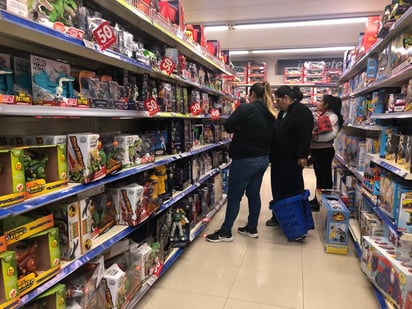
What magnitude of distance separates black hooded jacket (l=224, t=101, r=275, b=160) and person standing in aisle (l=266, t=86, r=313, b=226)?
404 millimetres

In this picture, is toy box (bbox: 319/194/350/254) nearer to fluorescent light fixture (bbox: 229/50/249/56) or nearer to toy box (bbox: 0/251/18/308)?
toy box (bbox: 0/251/18/308)

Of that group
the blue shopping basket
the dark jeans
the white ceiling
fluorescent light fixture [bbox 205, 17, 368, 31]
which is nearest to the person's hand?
the blue shopping basket

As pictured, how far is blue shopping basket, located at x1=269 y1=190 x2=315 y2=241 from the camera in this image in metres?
3.40

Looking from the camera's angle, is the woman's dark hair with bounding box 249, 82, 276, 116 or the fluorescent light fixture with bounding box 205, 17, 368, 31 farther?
the fluorescent light fixture with bounding box 205, 17, 368, 31

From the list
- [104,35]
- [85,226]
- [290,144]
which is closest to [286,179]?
[290,144]

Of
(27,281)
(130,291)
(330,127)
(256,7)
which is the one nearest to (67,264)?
(27,281)

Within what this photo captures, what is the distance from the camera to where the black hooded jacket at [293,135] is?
3.59m

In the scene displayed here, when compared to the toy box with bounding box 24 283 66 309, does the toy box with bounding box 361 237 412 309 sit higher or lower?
lower

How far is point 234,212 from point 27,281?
7.85ft

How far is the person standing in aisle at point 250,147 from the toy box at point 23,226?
2.19m

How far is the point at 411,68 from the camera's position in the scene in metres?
2.06

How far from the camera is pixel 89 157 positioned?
166 cm

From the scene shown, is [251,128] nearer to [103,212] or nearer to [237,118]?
[237,118]

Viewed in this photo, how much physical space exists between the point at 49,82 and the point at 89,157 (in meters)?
0.41
